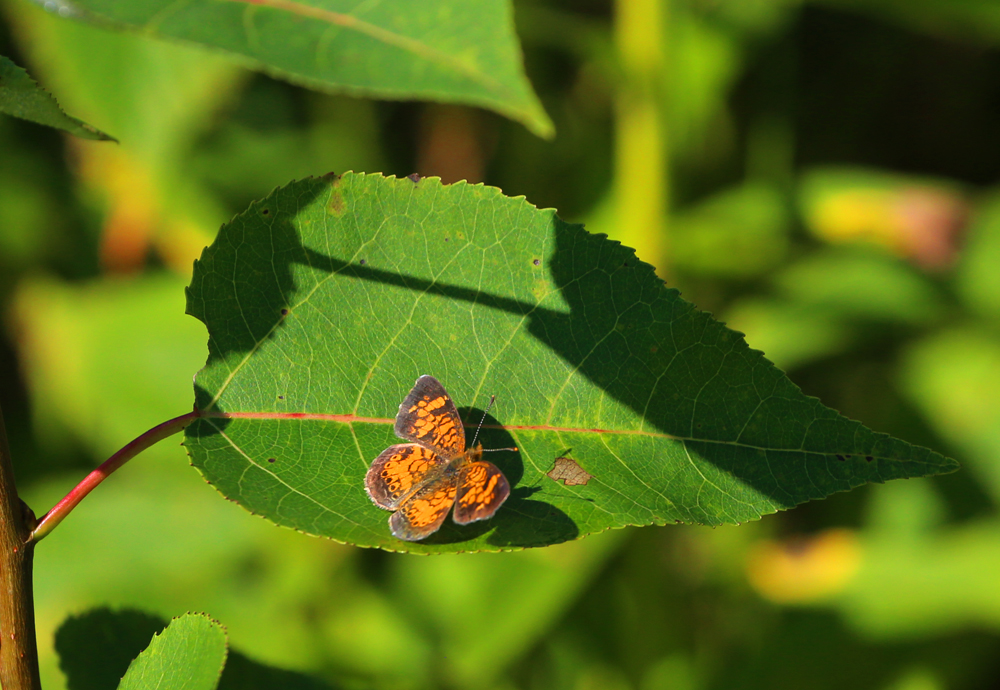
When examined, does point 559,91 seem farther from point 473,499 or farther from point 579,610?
point 473,499

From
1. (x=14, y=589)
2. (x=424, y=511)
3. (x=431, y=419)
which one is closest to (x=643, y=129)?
(x=431, y=419)

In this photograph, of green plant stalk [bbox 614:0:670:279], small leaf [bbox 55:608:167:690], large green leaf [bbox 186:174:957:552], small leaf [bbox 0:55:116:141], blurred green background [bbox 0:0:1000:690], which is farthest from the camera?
blurred green background [bbox 0:0:1000:690]

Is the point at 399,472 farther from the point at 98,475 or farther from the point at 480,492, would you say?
the point at 98,475

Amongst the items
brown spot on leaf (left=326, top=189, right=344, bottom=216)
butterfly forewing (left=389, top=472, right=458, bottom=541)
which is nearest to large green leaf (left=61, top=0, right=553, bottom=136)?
brown spot on leaf (left=326, top=189, right=344, bottom=216)

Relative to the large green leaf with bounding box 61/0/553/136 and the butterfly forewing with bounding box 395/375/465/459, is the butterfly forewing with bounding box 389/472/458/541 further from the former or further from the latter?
the large green leaf with bounding box 61/0/553/136

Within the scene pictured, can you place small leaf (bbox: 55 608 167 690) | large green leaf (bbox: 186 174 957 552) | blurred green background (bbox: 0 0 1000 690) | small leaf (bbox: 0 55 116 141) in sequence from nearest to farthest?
1. small leaf (bbox: 0 55 116 141)
2. large green leaf (bbox: 186 174 957 552)
3. small leaf (bbox: 55 608 167 690)
4. blurred green background (bbox: 0 0 1000 690)

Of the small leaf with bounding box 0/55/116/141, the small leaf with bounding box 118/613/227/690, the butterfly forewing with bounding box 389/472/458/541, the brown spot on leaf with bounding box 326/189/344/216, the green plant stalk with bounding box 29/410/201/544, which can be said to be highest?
the small leaf with bounding box 0/55/116/141
